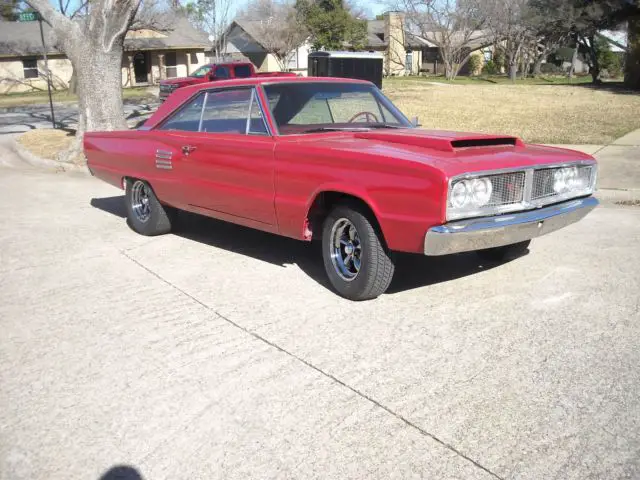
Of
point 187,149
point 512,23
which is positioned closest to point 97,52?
point 187,149

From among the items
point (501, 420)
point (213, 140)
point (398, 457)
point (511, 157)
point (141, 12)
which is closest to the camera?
point (398, 457)

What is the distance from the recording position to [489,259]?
554cm

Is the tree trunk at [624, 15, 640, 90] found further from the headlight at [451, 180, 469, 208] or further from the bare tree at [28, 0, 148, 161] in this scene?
the headlight at [451, 180, 469, 208]

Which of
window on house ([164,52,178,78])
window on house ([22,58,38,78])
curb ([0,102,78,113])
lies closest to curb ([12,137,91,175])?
curb ([0,102,78,113])

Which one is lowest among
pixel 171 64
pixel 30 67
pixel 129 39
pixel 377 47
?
pixel 30 67

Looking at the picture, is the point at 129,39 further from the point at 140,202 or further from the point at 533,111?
the point at 140,202

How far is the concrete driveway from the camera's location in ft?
9.02

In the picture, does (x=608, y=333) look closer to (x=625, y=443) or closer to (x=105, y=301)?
(x=625, y=443)

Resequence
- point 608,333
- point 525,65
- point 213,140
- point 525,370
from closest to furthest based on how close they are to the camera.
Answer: point 525,370 → point 608,333 → point 213,140 → point 525,65

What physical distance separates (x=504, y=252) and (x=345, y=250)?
1646 millimetres

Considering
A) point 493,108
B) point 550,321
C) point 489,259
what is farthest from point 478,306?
point 493,108

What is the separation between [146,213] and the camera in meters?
6.66

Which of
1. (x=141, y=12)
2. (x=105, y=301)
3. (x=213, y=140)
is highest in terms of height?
(x=141, y=12)

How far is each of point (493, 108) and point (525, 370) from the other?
18454 mm
